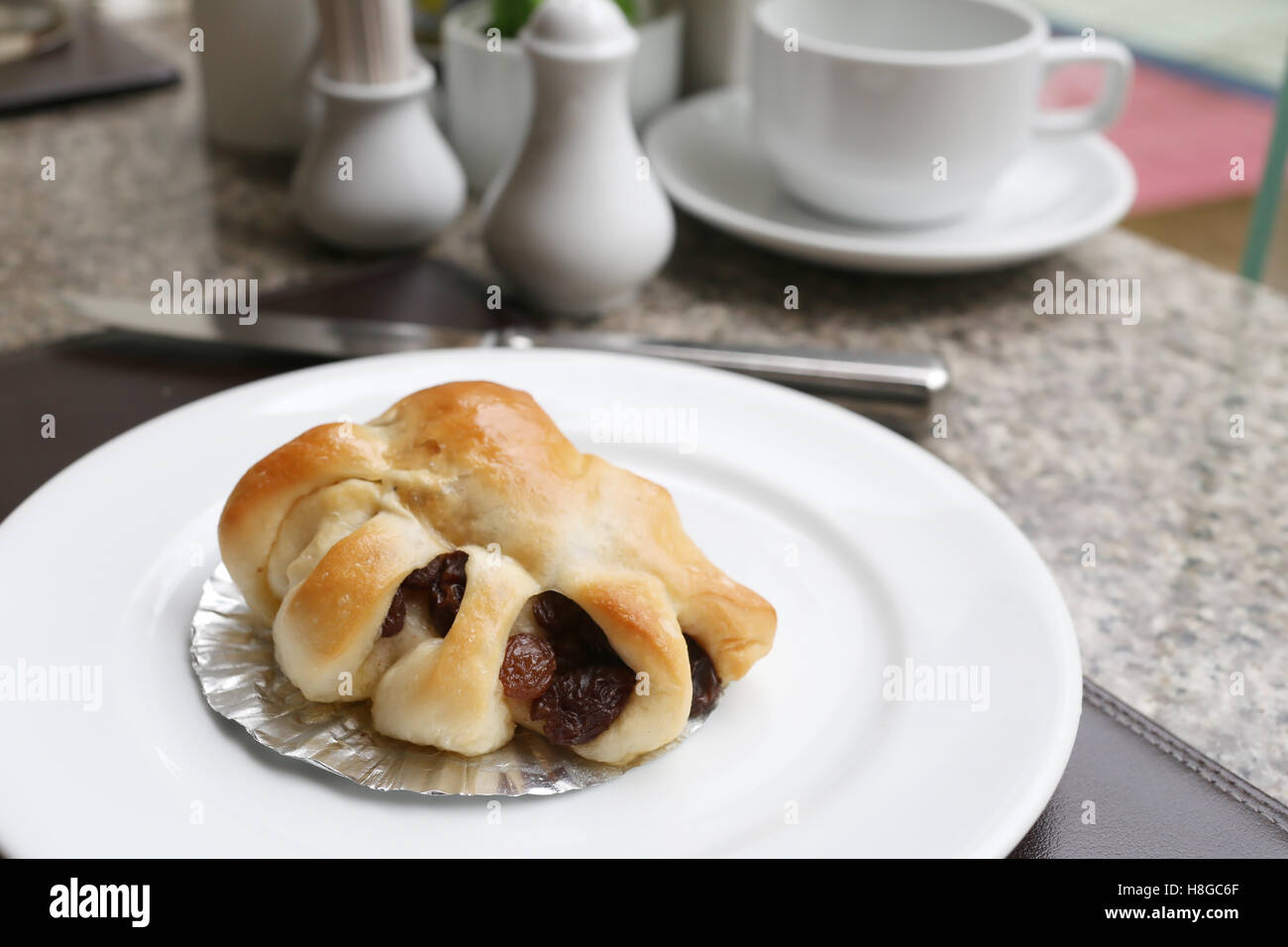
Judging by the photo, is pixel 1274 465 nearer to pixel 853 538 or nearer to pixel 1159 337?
pixel 1159 337

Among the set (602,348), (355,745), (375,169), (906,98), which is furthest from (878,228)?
(355,745)

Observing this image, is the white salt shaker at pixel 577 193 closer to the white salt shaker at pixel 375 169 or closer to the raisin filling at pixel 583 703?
the white salt shaker at pixel 375 169

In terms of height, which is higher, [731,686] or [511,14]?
[511,14]

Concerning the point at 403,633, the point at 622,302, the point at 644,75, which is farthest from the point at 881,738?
the point at 644,75

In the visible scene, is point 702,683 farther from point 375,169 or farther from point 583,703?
point 375,169

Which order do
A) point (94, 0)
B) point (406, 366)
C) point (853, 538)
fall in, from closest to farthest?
1. point (853, 538)
2. point (406, 366)
3. point (94, 0)

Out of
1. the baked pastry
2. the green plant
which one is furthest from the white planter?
the baked pastry
